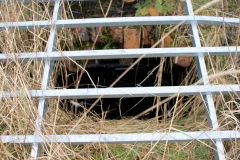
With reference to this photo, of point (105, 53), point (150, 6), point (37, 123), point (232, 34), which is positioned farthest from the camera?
point (232, 34)

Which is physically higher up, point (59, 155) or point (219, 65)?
point (219, 65)

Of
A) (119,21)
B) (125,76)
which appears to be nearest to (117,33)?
(125,76)

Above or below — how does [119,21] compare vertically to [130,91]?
above

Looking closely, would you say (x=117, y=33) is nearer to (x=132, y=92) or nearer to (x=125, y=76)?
(x=125, y=76)

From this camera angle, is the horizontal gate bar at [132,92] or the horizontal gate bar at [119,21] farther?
the horizontal gate bar at [119,21]

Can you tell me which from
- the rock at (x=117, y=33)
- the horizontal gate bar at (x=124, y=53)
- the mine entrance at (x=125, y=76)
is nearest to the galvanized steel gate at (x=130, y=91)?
the horizontal gate bar at (x=124, y=53)

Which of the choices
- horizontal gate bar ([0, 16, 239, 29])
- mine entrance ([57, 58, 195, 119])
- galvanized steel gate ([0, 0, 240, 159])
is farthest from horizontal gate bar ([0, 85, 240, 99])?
mine entrance ([57, 58, 195, 119])

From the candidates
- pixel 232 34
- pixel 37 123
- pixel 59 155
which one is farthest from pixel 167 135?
pixel 232 34

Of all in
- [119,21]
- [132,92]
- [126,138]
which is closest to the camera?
[126,138]

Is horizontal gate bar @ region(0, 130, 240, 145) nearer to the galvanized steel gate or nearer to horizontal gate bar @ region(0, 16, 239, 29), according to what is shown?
the galvanized steel gate

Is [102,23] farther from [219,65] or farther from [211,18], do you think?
[219,65]

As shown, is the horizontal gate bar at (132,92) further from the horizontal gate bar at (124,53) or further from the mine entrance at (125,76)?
the mine entrance at (125,76)

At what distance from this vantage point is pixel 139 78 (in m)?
2.86

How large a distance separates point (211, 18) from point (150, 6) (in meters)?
0.67
